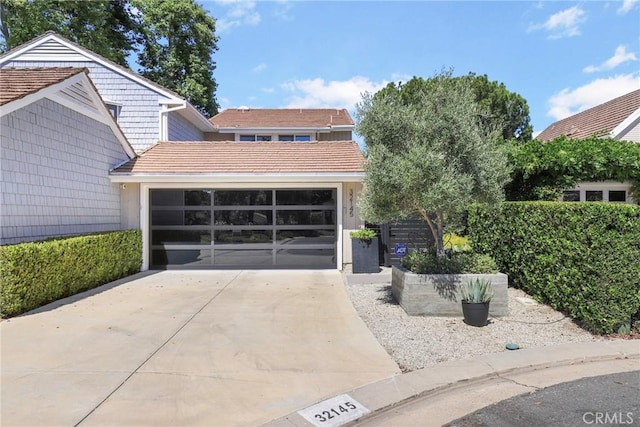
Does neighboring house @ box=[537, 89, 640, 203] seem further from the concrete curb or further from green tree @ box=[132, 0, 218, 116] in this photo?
green tree @ box=[132, 0, 218, 116]

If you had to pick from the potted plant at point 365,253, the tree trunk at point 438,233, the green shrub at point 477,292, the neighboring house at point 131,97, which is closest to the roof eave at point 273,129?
the neighboring house at point 131,97

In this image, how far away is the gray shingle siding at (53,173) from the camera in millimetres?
7008

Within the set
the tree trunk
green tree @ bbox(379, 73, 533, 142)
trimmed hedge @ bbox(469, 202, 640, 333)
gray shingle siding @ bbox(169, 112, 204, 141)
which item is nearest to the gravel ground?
trimmed hedge @ bbox(469, 202, 640, 333)

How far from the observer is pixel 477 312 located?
237 inches

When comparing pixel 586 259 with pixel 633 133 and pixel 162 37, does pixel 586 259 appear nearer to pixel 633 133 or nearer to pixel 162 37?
pixel 633 133

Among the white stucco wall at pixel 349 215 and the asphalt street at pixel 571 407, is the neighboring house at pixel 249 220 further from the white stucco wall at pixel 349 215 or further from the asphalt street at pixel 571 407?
the asphalt street at pixel 571 407

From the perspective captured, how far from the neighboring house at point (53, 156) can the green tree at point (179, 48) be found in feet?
57.7

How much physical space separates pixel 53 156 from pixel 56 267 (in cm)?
240

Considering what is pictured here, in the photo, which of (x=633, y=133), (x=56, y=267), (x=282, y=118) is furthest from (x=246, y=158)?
(x=633, y=133)

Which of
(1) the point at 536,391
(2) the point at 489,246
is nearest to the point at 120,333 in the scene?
(1) the point at 536,391

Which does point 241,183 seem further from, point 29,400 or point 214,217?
point 29,400

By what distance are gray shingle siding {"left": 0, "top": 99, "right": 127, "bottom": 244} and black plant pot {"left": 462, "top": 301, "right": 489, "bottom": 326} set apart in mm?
7714

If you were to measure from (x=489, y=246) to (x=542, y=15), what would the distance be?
5.87 meters

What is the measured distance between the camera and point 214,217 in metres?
11.5
